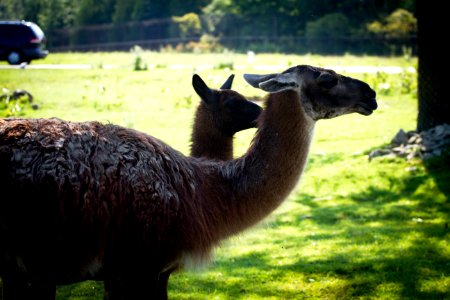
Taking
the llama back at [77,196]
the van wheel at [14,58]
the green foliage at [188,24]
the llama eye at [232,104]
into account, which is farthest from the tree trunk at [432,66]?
the green foliage at [188,24]

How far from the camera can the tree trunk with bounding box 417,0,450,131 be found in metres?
12.8

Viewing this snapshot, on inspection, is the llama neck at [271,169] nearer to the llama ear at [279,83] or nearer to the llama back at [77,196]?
the llama ear at [279,83]

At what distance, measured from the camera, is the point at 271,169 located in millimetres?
5371

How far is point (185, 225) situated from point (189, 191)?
1.04 ft

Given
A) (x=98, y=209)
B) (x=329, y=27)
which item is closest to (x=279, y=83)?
(x=98, y=209)

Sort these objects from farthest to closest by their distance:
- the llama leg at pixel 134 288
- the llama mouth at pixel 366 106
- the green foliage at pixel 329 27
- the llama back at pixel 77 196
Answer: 1. the green foliage at pixel 329 27
2. the llama mouth at pixel 366 106
3. the llama leg at pixel 134 288
4. the llama back at pixel 77 196

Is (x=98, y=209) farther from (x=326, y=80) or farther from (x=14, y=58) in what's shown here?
(x=14, y=58)

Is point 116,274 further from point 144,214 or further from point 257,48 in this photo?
point 257,48

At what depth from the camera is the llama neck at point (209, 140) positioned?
23.8 feet

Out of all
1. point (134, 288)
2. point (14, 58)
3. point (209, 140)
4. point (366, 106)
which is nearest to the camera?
point (134, 288)

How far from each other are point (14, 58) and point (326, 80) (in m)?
15.3

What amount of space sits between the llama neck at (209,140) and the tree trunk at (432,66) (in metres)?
6.97

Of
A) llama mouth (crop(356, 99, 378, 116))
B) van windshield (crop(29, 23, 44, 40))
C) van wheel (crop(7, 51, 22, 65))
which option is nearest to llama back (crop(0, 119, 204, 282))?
llama mouth (crop(356, 99, 378, 116))

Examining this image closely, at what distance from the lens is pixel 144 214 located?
14.8 ft
